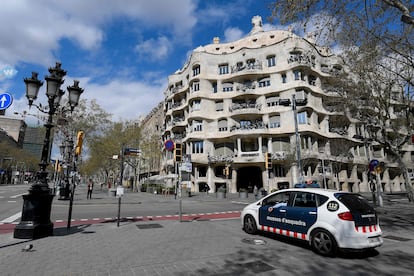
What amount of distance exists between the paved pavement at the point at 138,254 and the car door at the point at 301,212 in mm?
578

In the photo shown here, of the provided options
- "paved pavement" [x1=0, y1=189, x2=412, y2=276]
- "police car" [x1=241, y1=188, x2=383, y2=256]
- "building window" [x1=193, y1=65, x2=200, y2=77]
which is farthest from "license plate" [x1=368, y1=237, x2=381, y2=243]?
"building window" [x1=193, y1=65, x2=200, y2=77]

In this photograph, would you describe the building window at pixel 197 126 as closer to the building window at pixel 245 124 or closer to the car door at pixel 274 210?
the building window at pixel 245 124

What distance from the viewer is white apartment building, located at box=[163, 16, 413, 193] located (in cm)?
3434

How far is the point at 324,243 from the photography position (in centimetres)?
570

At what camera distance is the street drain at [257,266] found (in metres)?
4.75

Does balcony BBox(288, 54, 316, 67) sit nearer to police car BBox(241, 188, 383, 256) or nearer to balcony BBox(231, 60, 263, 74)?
balcony BBox(231, 60, 263, 74)

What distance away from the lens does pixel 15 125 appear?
334ft

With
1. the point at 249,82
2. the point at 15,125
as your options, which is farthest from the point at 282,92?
the point at 15,125

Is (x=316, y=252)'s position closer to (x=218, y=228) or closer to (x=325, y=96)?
(x=218, y=228)

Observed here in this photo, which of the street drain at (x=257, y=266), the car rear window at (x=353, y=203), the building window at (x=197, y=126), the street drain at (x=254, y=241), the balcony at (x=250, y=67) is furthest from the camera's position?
the building window at (x=197, y=126)

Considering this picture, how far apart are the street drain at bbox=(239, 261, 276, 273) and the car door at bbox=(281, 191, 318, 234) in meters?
1.64

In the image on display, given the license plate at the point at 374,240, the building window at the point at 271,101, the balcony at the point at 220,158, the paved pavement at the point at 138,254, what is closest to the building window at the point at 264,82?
the building window at the point at 271,101

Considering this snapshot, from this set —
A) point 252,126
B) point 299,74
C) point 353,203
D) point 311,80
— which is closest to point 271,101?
point 252,126

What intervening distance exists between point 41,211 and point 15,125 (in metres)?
120
